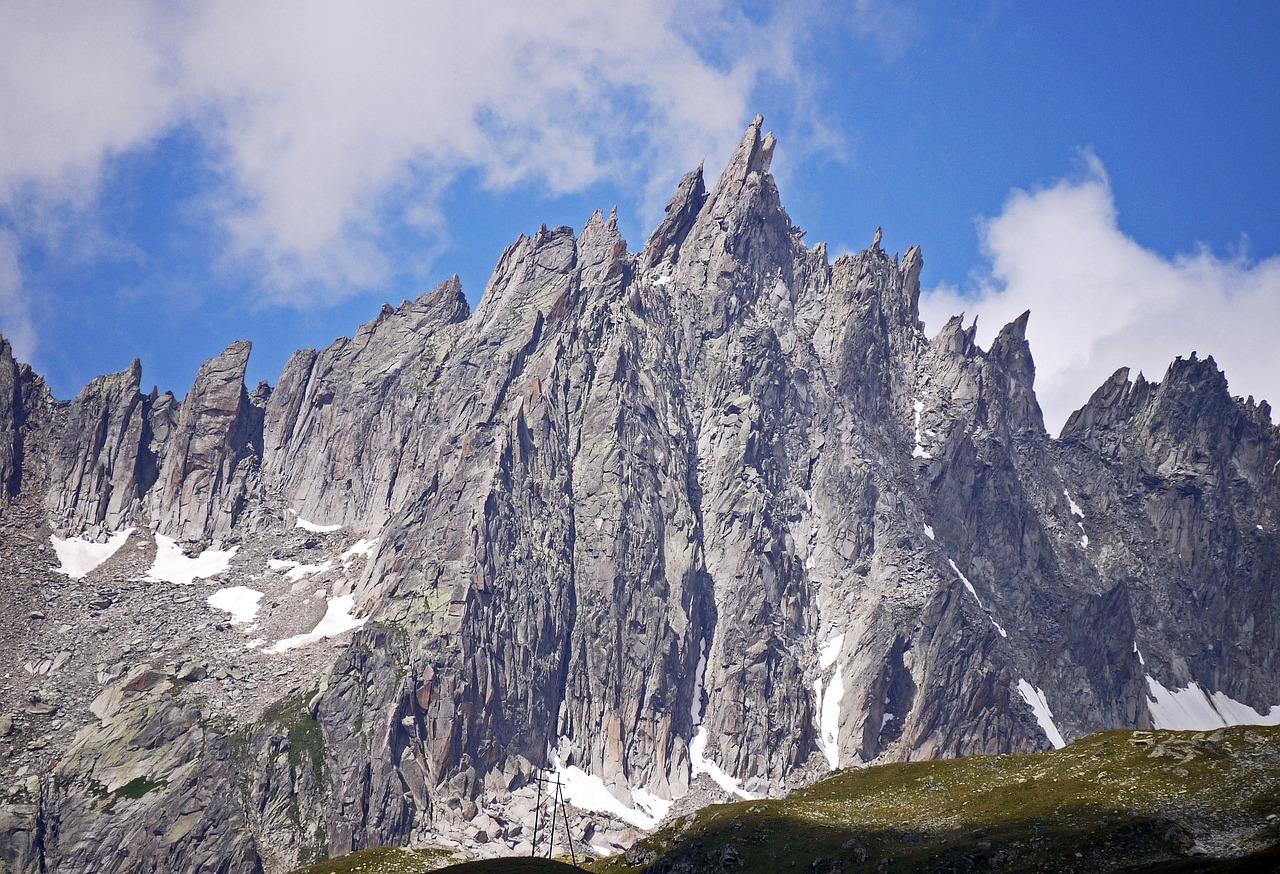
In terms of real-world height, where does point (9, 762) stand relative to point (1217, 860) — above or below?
above

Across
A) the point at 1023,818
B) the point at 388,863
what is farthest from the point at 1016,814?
the point at 388,863

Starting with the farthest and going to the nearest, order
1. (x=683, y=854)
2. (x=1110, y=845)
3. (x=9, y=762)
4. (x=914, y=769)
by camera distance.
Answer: (x=9, y=762), (x=914, y=769), (x=683, y=854), (x=1110, y=845)

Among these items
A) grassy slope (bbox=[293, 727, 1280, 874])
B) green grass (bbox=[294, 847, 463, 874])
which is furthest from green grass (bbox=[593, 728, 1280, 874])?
green grass (bbox=[294, 847, 463, 874])

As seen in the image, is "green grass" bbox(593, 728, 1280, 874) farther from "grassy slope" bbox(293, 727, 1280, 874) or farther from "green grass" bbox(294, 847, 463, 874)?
"green grass" bbox(294, 847, 463, 874)

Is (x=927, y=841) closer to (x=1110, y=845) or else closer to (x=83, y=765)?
(x=1110, y=845)

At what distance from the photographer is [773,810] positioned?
104 m

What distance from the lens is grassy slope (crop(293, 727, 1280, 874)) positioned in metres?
76.9

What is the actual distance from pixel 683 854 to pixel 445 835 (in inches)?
4466

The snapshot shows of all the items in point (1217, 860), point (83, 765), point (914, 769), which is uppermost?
point (83, 765)

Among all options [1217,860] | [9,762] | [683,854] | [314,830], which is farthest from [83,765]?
[1217,860]

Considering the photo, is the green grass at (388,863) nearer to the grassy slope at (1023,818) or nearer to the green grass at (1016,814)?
the grassy slope at (1023,818)

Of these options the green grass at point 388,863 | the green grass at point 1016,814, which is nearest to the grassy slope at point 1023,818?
the green grass at point 1016,814

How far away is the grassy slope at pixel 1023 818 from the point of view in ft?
252

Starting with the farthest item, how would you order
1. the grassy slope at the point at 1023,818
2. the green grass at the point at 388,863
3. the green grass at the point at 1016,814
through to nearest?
the green grass at the point at 388,863
the green grass at the point at 1016,814
the grassy slope at the point at 1023,818
